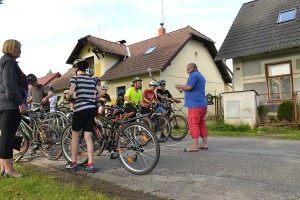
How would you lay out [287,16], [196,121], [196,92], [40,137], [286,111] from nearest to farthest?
[40,137] < [196,121] < [196,92] < [286,111] < [287,16]

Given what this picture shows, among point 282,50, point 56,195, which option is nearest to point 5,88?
point 56,195

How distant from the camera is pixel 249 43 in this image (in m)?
14.8

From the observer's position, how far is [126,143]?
4770 mm

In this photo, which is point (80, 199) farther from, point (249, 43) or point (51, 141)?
point (249, 43)

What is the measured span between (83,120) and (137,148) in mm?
983

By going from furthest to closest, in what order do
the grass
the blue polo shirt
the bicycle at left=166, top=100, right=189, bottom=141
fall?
Result: the bicycle at left=166, top=100, right=189, bottom=141 < the blue polo shirt < the grass

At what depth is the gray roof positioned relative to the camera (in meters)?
13.6

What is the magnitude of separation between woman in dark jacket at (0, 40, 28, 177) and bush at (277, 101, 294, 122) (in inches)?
435

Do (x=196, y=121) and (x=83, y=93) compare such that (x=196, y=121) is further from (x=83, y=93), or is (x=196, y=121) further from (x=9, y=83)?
(x=9, y=83)

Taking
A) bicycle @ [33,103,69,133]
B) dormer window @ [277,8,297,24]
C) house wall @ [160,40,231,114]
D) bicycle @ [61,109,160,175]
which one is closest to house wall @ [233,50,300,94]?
dormer window @ [277,8,297,24]

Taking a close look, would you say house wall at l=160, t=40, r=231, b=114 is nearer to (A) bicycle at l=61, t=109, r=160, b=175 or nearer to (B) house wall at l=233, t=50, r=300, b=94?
(B) house wall at l=233, t=50, r=300, b=94

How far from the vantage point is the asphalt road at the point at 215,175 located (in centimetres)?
354

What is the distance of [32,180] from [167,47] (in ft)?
56.6

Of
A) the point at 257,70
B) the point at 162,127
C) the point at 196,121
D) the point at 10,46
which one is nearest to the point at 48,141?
the point at 10,46
